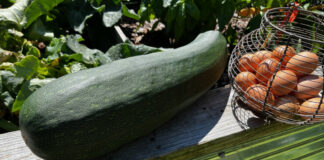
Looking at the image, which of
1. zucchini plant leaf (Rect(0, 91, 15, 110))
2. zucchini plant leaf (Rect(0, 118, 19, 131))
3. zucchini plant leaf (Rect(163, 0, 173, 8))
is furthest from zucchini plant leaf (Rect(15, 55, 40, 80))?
zucchini plant leaf (Rect(163, 0, 173, 8))

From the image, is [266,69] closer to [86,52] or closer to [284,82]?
[284,82]

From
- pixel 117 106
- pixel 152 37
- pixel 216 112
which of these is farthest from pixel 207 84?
pixel 152 37

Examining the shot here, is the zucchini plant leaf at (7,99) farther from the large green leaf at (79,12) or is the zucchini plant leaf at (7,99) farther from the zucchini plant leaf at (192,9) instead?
the zucchini plant leaf at (192,9)

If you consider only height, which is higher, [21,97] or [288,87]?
[288,87]

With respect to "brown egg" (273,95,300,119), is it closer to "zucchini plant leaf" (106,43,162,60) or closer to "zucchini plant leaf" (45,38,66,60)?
"zucchini plant leaf" (106,43,162,60)

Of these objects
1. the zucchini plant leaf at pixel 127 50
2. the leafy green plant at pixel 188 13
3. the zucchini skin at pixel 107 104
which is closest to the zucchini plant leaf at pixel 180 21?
Answer: the leafy green plant at pixel 188 13

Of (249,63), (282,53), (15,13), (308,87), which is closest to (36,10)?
(15,13)
